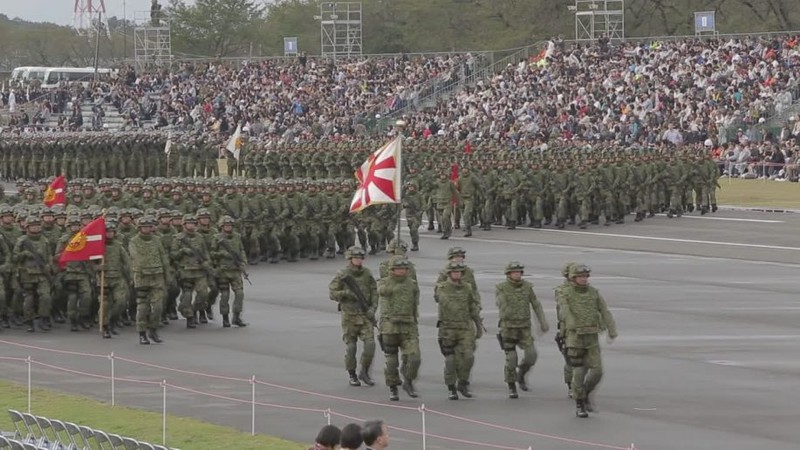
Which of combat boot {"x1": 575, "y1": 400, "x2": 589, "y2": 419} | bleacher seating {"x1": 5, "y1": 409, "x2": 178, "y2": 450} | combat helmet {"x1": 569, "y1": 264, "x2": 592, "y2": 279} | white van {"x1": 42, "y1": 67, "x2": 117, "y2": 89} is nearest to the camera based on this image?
bleacher seating {"x1": 5, "y1": 409, "x2": 178, "y2": 450}

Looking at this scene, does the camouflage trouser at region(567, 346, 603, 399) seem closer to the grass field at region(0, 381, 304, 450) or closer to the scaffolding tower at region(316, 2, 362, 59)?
the grass field at region(0, 381, 304, 450)

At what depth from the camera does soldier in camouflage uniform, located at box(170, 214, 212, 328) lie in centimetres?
2394

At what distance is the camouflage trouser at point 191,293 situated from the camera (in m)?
24.1

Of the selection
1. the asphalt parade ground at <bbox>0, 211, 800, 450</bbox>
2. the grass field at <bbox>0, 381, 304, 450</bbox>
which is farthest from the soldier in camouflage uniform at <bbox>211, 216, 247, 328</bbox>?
the grass field at <bbox>0, 381, 304, 450</bbox>

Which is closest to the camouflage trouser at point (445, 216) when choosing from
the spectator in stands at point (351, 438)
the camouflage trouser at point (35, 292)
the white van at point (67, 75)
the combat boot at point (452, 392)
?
the camouflage trouser at point (35, 292)

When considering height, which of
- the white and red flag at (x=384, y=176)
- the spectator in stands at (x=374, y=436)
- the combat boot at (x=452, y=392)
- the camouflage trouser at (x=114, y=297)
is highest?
the white and red flag at (x=384, y=176)

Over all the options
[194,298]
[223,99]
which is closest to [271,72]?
[223,99]

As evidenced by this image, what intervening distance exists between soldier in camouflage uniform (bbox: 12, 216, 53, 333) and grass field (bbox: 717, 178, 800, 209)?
23.2 metres

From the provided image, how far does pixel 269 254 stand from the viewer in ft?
109

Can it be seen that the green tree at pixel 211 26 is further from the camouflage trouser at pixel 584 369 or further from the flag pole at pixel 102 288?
the camouflage trouser at pixel 584 369

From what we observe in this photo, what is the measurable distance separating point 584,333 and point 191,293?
8.01 metres

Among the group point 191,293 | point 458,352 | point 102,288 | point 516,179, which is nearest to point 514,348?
point 458,352

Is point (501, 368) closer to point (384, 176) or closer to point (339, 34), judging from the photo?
point (384, 176)

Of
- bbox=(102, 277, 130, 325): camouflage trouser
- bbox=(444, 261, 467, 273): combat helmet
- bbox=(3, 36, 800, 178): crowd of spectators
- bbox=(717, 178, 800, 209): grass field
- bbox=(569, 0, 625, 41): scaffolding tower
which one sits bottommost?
bbox=(102, 277, 130, 325): camouflage trouser
